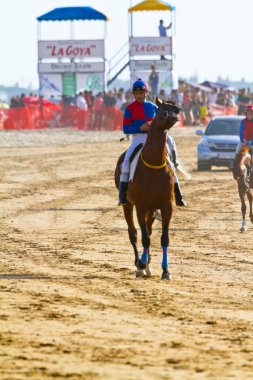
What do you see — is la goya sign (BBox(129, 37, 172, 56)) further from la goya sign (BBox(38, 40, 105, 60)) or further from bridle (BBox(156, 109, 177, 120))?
bridle (BBox(156, 109, 177, 120))

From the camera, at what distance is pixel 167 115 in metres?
14.8

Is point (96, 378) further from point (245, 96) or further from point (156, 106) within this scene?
point (245, 96)

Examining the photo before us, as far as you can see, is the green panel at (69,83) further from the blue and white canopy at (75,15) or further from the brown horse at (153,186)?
the brown horse at (153,186)

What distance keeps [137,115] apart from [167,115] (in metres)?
1.11

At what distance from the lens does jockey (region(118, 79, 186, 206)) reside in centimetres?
1581

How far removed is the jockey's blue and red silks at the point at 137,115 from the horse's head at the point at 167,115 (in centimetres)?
89

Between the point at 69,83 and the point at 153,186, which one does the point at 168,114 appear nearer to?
the point at 153,186

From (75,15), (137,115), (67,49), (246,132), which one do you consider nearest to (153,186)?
(137,115)

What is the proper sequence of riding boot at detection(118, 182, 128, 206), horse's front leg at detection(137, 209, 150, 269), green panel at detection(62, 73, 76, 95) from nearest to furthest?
horse's front leg at detection(137, 209, 150, 269)
riding boot at detection(118, 182, 128, 206)
green panel at detection(62, 73, 76, 95)

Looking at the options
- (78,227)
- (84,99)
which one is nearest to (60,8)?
(84,99)

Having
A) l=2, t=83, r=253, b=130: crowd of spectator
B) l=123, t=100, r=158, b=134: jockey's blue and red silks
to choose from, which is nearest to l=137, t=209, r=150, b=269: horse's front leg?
l=123, t=100, r=158, b=134: jockey's blue and red silks

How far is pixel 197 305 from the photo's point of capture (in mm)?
12922

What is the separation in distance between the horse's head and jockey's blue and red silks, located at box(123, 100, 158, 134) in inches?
35.2

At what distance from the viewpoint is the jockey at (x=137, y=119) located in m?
15.8
